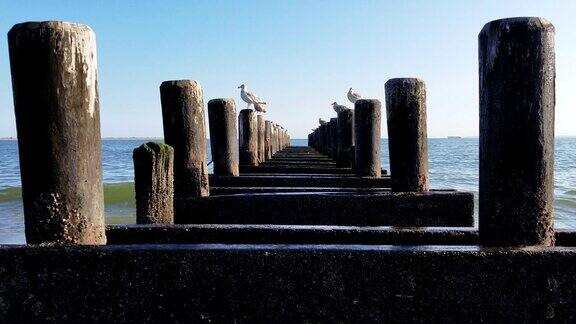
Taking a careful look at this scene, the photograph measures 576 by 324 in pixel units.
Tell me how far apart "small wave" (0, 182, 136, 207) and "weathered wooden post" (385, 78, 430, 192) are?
14.3 m

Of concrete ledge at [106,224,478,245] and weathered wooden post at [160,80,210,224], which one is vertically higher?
weathered wooden post at [160,80,210,224]

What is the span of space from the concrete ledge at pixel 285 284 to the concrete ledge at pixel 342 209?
2.20 meters

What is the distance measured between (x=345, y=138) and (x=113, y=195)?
1253cm

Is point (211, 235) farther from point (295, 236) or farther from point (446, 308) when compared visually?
point (446, 308)

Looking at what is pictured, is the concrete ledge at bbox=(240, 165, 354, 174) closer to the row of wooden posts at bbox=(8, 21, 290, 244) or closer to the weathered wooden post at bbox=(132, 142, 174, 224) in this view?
the weathered wooden post at bbox=(132, 142, 174, 224)

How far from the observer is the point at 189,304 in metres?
2.69

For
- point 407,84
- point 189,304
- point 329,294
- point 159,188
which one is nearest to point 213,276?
point 189,304

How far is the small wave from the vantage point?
19.3 meters

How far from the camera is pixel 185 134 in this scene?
16.6ft

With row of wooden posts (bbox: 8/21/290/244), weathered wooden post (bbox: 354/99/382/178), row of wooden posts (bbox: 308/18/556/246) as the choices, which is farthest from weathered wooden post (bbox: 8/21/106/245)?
weathered wooden post (bbox: 354/99/382/178)

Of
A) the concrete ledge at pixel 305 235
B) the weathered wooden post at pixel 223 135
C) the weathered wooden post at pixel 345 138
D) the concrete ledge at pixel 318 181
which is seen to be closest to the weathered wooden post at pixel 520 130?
the concrete ledge at pixel 305 235

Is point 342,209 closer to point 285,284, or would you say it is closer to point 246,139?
point 285,284

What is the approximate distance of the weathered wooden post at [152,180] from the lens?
162 inches

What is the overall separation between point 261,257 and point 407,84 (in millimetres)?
3023
